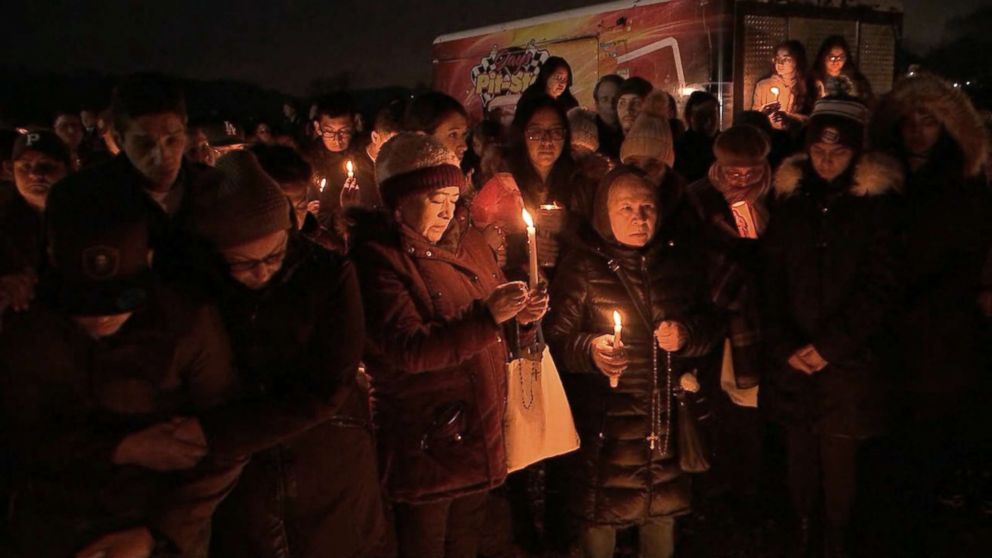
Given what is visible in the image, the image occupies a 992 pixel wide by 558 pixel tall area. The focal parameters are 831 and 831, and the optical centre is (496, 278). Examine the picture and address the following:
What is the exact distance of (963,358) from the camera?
4.12 metres

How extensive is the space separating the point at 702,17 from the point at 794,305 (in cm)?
739

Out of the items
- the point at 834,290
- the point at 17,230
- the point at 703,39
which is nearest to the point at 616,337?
the point at 834,290

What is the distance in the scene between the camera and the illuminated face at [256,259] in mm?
2602

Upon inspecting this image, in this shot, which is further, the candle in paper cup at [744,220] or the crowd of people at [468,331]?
the candle in paper cup at [744,220]

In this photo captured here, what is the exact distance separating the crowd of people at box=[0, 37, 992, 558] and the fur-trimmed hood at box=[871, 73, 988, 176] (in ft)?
0.06

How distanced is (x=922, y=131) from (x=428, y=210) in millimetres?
2703

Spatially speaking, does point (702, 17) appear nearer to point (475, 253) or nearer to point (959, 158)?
point (959, 158)

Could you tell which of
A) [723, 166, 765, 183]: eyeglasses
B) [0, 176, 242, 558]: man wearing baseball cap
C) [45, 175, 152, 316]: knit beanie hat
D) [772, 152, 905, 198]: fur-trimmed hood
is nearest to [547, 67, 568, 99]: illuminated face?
[723, 166, 765, 183]: eyeglasses

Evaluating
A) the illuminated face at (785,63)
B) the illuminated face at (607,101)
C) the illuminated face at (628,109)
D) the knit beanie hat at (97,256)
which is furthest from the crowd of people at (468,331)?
the illuminated face at (785,63)

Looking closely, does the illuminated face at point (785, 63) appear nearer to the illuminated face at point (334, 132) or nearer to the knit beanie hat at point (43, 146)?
the illuminated face at point (334, 132)

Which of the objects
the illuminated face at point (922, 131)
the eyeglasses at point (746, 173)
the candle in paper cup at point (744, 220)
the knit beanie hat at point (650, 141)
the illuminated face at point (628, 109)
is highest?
the illuminated face at point (628, 109)

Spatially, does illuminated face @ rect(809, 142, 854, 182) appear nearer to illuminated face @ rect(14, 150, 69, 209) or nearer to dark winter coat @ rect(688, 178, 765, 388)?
dark winter coat @ rect(688, 178, 765, 388)

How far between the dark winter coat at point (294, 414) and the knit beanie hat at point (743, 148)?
9.38 ft

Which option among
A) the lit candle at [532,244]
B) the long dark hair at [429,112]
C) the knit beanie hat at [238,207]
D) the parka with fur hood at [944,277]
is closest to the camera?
the knit beanie hat at [238,207]
